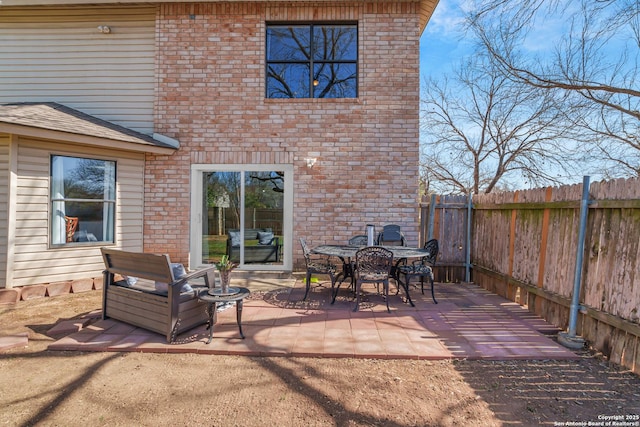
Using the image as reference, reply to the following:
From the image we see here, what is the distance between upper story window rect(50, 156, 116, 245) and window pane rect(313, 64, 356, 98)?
4642 mm

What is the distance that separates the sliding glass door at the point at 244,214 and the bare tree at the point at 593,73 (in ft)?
18.0

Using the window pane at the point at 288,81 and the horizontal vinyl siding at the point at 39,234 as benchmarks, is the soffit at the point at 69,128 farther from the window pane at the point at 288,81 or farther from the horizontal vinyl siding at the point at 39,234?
the window pane at the point at 288,81

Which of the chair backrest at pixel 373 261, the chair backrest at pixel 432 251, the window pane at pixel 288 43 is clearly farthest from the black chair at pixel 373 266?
the window pane at pixel 288 43

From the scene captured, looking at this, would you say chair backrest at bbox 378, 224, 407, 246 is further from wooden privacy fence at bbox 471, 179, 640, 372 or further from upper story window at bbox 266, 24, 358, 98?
upper story window at bbox 266, 24, 358, 98

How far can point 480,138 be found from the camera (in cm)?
1409

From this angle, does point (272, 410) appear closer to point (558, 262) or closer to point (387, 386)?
point (387, 386)

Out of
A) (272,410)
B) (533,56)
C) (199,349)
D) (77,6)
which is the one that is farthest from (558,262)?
(77,6)

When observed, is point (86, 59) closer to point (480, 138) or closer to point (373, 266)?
point (373, 266)

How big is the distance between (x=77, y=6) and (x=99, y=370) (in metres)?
7.81

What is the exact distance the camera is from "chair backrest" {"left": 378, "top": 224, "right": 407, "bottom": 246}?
664 cm

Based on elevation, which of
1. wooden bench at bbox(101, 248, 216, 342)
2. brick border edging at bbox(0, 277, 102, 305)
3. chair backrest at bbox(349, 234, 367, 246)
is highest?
chair backrest at bbox(349, 234, 367, 246)

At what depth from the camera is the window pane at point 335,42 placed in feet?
22.9

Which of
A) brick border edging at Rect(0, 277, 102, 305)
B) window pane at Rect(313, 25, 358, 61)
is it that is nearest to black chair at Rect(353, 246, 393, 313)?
window pane at Rect(313, 25, 358, 61)

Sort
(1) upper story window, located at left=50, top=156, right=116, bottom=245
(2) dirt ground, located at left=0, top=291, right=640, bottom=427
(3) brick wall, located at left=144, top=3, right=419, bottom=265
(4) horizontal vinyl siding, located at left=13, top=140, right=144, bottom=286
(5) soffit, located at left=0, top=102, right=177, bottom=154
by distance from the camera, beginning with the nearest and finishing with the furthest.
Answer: (2) dirt ground, located at left=0, top=291, right=640, bottom=427
(5) soffit, located at left=0, top=102, right=177, bottom=154
(4) horizontal vinyl siding, located at left=13, top=140, right=144, bottom=286
(1) upper story window, located at left=50, top=156, right=116, bottom=245
(3) brick wall, located at left=144, top=3, right=419, bottom=265
